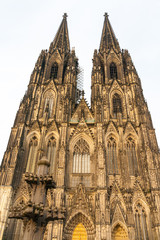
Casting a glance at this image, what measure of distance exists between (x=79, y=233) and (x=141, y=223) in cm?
479

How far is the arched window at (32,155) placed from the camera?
784 inches

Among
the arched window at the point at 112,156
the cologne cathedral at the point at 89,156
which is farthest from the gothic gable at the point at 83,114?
the arched window at the point at 112,156

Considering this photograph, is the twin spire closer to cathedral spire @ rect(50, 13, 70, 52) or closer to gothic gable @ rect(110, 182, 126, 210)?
cathedral spire @ rect(50, 13, 70, 52)

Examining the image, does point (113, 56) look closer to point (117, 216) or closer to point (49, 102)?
point (49, 102)

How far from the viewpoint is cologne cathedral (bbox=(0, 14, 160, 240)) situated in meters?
16.6

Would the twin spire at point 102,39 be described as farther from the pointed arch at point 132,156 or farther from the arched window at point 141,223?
the arched window at point 141,223

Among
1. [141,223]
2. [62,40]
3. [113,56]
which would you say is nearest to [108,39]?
[113,56]

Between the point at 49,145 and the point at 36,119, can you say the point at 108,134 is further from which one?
the point at 36,119

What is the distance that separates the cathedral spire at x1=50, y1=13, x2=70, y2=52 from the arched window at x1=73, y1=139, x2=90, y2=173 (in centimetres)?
1604

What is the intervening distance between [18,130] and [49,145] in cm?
330

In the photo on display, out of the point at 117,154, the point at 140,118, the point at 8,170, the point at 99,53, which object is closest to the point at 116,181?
the point at 117,154

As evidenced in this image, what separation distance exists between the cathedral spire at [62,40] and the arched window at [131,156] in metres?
17.4

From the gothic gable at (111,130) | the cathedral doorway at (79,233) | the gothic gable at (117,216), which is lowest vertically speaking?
the cathedral doorway at (79,233)

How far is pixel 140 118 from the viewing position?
73.6 ft
